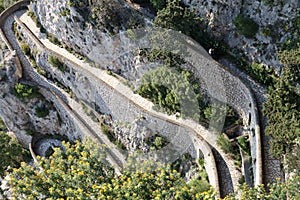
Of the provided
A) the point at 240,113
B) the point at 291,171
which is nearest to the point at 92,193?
the point at 291,171

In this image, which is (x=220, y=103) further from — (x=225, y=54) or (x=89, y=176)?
(x=89, y=176)

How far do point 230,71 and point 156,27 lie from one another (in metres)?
6.31

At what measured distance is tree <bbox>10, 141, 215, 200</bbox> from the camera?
2217cm

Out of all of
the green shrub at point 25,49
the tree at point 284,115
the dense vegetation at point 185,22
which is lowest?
the tree at point 284,115

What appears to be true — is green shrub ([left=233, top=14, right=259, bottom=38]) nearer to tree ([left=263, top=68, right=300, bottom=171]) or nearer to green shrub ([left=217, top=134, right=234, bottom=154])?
tree ([left=263, top=68, right=300, bottom=171])

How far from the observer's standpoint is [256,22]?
29.5 m

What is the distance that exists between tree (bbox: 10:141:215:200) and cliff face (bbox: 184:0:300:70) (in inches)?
428

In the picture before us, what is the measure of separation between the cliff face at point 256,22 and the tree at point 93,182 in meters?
10.9

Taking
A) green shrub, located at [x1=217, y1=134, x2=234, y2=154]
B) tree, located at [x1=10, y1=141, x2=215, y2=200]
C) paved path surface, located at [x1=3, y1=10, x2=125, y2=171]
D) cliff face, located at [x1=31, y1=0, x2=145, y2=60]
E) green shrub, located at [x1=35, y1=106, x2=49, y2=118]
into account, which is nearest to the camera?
tree, located at [x1=10, y1=141, x2=215, y2=200]

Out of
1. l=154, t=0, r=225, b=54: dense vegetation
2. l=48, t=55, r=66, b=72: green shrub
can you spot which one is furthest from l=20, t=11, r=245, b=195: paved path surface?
l=154, t=0, r=225, b=54: dense vegetation

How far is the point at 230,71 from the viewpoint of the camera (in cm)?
3034

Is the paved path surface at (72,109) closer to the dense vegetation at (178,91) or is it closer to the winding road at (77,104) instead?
the winding road at (77,104)

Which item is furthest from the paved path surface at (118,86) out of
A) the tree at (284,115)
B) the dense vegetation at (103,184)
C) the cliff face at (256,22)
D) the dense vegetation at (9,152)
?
the dense vegetation at (9,152)

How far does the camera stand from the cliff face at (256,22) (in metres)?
28.0
